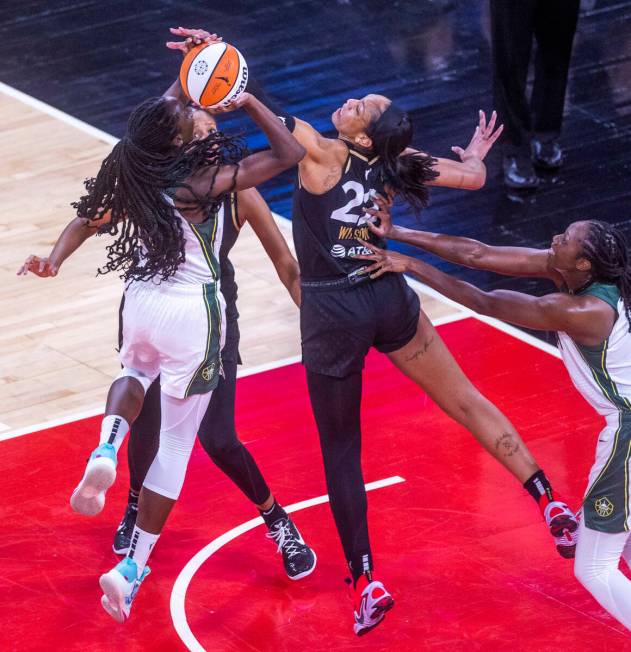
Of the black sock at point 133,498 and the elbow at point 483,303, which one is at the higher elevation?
the elbow at point 483,303

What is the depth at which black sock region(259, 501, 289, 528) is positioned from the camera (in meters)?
6.38

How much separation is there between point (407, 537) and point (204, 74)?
7.65 ft

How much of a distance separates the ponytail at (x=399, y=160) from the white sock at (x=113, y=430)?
1.38m

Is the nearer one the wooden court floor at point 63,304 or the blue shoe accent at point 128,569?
the blue shoe accent at point 128,569

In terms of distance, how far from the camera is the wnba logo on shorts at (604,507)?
17.9ft

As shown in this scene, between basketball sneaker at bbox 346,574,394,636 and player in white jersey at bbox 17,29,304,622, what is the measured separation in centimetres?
82

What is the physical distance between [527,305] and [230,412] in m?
1.41

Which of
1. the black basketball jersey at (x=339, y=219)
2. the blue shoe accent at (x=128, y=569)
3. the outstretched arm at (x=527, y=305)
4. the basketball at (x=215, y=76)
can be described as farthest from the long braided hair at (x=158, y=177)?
the blue shoe accent at (x=128, y=569)

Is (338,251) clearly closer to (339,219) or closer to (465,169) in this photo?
(339,219)

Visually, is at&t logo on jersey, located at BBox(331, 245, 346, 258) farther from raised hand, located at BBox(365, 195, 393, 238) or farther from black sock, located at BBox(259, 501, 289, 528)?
black sock, located at BBox(259, 501, 289, 528)

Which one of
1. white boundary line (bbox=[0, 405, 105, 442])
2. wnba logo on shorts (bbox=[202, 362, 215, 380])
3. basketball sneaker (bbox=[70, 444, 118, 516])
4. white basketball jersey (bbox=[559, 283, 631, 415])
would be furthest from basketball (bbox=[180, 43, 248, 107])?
white boundary line (bbox=[0, 405, 105, 442])

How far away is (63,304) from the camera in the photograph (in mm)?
9000

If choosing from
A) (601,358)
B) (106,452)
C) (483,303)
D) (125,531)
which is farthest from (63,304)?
(601,358)

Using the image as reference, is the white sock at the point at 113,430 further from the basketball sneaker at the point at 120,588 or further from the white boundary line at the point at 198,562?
the white boundary line at the point at 198,562
